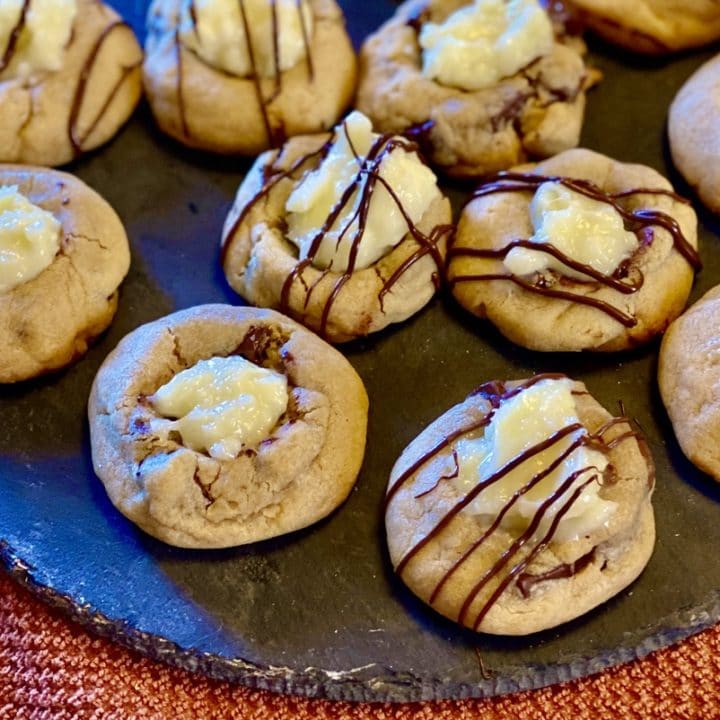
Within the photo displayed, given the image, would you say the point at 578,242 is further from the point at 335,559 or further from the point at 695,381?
the point at 335,559

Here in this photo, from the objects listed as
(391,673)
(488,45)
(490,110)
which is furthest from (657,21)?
(391,673)

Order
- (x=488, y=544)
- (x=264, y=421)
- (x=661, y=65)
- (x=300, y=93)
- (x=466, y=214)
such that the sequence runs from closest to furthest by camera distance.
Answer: (x=488, y=544), (x=264, y=421), (x=466, y=214), (x=300, y=93), (x=661, y=65)

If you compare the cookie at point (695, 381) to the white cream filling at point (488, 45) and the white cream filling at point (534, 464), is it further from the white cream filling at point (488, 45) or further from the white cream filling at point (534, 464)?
the white cream filling at point (488, 45)

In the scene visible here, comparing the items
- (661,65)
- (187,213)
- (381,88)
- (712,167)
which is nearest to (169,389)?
(187,213)

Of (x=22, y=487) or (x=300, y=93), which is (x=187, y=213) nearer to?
(x=300, y=93)

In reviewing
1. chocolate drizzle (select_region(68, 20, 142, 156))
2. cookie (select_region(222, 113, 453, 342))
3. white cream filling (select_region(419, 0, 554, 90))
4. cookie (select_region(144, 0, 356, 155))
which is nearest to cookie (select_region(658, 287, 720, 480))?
cookie (select_region(222, 113, 453, 342))

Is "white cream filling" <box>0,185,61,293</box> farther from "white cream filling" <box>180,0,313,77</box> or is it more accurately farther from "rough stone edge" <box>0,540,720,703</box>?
"rough stone edge" <box>0,540,720,703</box>
